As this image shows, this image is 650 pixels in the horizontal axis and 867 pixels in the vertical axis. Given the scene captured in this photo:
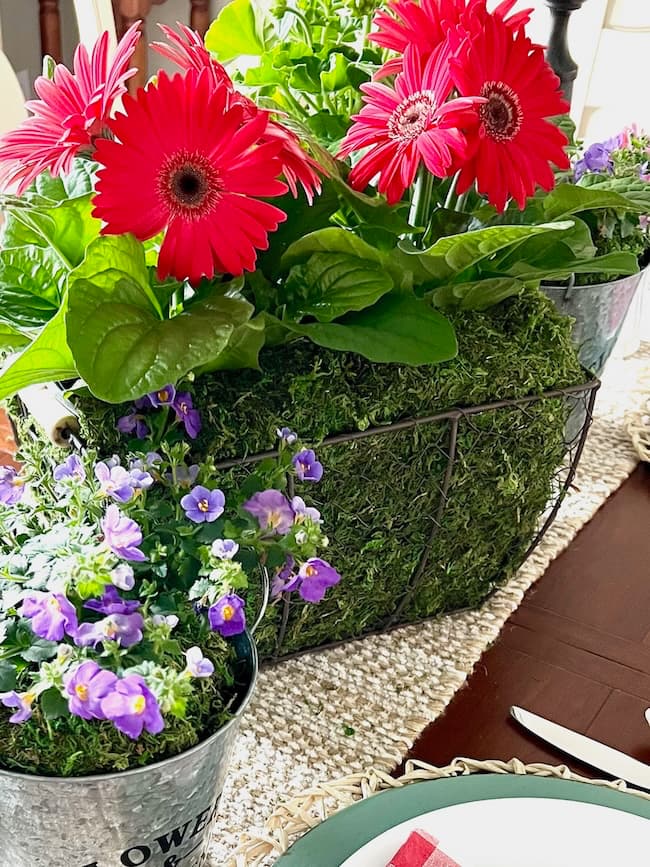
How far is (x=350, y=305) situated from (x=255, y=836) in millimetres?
272

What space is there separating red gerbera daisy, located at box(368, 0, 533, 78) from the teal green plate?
1.27ft

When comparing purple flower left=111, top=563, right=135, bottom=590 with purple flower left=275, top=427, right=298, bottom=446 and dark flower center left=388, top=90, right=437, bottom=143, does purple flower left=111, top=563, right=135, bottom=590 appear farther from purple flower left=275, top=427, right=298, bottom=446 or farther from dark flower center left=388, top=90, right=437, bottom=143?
dark flower center left=388, top=90, right=437, bottom=143

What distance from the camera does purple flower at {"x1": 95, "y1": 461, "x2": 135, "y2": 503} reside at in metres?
0.44

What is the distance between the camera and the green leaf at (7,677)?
1.30ft

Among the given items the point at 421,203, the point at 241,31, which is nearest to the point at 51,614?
the point at 421,203

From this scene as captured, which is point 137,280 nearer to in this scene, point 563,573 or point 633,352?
point 563,573

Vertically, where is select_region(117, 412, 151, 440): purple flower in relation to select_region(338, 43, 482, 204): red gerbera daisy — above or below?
below

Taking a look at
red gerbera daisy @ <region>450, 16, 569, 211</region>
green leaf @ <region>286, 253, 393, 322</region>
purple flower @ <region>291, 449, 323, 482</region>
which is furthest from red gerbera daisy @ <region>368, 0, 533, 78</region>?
purple flower @ <region>291, 449, 323, 482</region>

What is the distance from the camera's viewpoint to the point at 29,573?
1.38 feet

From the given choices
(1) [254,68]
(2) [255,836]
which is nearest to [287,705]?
(2) [255,836]

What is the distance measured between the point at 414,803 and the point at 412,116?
1.16ft

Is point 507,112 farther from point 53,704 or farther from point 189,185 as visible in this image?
point 53,704

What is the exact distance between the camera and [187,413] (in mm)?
516

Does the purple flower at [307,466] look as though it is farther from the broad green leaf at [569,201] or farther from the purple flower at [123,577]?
the broad green leaf at [569,201]
